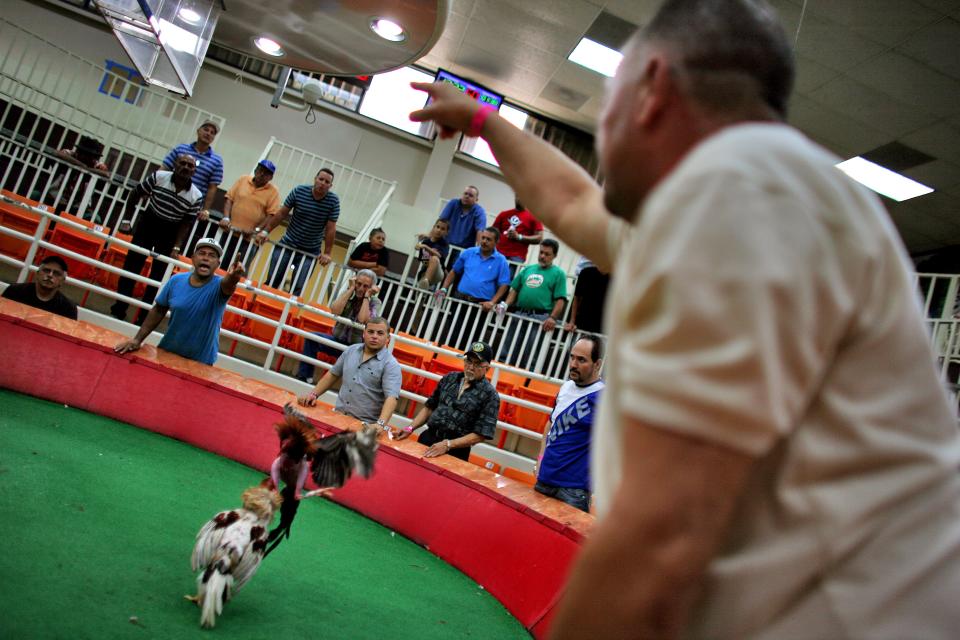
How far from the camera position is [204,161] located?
842 cm

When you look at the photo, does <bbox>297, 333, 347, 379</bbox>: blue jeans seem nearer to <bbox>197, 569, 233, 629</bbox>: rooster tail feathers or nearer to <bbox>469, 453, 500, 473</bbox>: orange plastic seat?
<bbox>469, 453, 500, 473</bbox>: orange plastic seat

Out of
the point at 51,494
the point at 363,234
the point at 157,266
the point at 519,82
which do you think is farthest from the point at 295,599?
the point at 519,82

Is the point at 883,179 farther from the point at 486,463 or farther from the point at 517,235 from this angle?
the point at 486,463

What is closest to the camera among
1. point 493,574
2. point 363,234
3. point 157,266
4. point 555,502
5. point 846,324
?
point 846,324

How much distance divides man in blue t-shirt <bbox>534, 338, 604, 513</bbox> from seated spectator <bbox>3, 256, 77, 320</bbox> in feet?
14.7

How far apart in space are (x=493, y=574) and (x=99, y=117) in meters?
11.4

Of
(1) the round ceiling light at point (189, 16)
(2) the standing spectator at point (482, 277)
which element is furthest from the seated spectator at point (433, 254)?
(1) the round ceiling light at point (189, 16)

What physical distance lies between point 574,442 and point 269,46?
3.09m

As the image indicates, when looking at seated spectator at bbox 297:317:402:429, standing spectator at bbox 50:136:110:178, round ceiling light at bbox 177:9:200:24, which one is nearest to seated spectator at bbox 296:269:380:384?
seated spectator at bbox 297:317:402:429

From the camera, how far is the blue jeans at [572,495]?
4786 mm

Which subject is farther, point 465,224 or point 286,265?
point 465,224

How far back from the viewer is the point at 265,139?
14.0 metres

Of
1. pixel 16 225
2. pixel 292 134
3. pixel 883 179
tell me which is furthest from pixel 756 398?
pixel 292 134

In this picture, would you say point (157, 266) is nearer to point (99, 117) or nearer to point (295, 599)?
point (99, 117)
